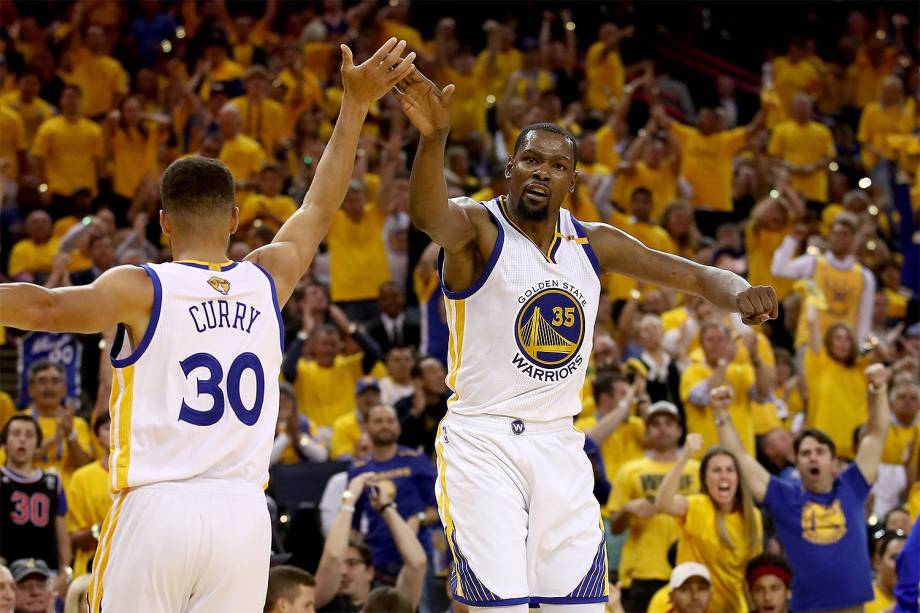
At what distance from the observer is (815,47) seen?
802 inches

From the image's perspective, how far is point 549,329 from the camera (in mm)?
5449

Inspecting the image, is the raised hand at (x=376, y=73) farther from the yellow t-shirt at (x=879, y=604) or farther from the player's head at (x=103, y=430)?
the yellow t-shirt at (x=879, y=604)

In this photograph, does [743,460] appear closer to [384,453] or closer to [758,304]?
[384,453]

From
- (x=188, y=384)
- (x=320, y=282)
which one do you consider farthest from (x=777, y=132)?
(x=188, y=384)

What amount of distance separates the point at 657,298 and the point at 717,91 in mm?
7816

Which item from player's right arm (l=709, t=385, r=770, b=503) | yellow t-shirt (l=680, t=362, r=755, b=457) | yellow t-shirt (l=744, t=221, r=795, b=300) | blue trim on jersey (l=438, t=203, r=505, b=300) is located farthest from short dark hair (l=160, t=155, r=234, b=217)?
yellow t-shirt (l=744, t=221, r=795, b=300)

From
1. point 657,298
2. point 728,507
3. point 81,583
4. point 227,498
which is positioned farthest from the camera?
point 657,298

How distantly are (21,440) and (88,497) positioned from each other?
0.64 m

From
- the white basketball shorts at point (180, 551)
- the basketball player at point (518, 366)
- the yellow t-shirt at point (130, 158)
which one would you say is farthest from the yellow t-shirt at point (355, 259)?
the white basketball shorts at point (180, 551)

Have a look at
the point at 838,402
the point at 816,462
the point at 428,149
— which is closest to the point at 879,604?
the point at 816,462

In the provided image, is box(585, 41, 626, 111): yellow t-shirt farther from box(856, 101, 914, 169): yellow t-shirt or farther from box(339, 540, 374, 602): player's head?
box(339, 540, 374, 602): player's head

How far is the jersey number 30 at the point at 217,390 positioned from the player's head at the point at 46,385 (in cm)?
588

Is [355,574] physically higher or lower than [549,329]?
lower

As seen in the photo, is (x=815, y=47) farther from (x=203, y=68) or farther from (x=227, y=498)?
(x=227, y=498)
